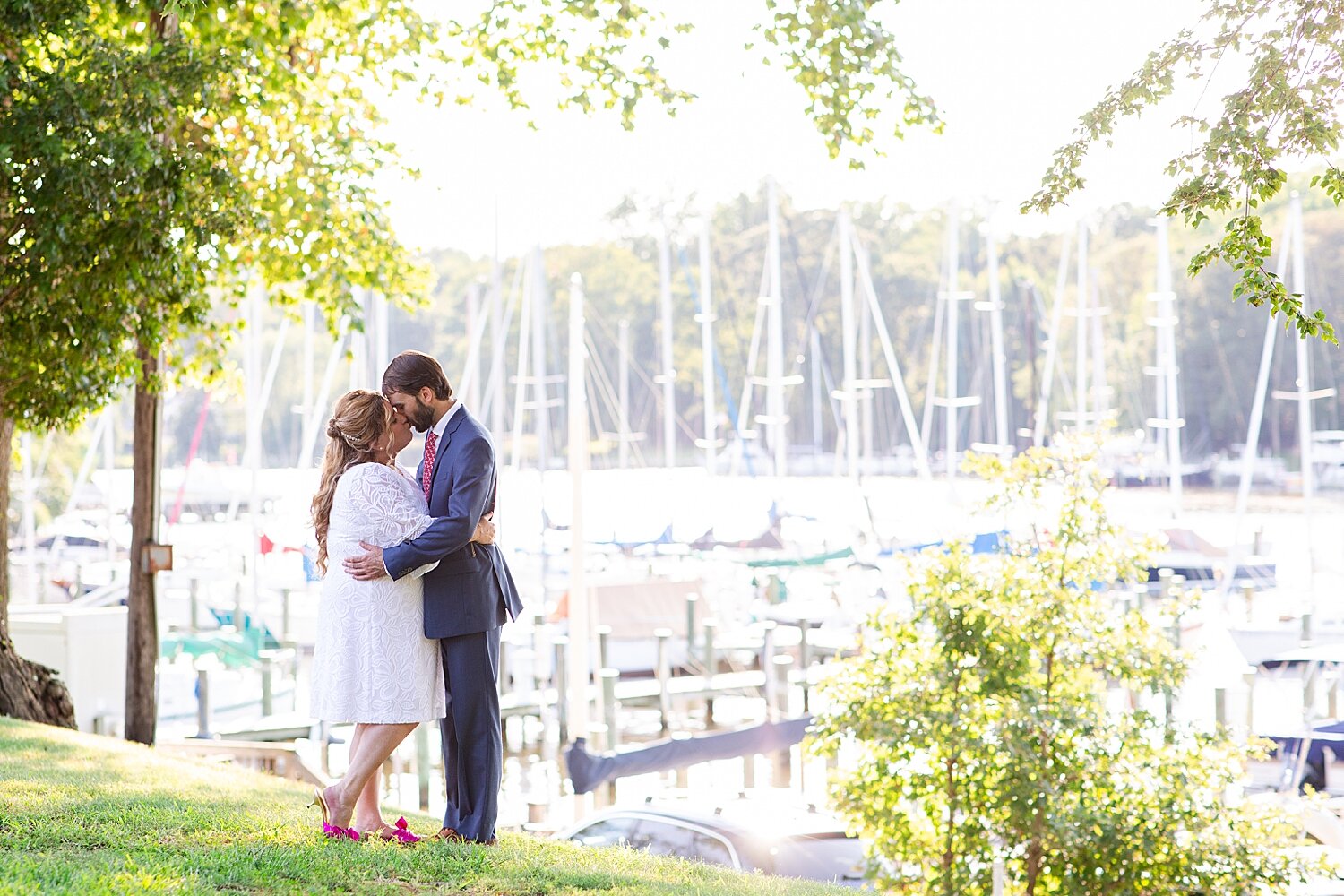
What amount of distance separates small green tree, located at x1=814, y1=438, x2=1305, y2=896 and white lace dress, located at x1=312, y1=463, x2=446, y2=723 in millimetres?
3854

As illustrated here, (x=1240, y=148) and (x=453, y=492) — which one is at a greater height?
(x=1240, y=148)

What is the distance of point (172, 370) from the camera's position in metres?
12.5

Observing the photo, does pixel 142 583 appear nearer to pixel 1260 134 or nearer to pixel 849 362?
pixel 1260 134

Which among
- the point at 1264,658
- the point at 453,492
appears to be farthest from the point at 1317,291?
the point at 453,492

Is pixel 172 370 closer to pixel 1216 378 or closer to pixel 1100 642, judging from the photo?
pixel 1100 642

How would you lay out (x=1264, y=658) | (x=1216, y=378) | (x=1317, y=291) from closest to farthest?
(x=1264, y=658) < (x=1317, y=291) < (x=1216, y=378)

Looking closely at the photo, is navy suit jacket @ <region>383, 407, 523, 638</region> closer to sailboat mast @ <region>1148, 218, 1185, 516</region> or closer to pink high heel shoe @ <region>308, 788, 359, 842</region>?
pink high heel shoe @ <region>308, 788, 359, 842</region>

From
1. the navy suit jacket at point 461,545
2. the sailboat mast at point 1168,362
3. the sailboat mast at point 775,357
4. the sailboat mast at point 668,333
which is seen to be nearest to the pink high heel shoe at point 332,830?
the navy suit jacket at point 461,545

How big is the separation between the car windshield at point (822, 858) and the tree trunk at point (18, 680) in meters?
5.60

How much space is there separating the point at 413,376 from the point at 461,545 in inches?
28.1

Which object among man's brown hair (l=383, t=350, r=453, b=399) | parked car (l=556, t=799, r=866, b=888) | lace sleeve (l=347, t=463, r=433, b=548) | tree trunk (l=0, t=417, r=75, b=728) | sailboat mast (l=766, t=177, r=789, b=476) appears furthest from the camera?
sailboat mast (l=766, t=177, r=789, b=476)

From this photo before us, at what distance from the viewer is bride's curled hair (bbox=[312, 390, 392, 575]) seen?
5512 millimetres

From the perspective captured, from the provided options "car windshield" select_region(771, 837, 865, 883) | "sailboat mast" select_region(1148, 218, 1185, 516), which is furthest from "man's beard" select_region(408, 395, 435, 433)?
"sailboat mast" select_region(1148, 218, 1185, 516)

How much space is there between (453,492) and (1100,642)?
505cm
